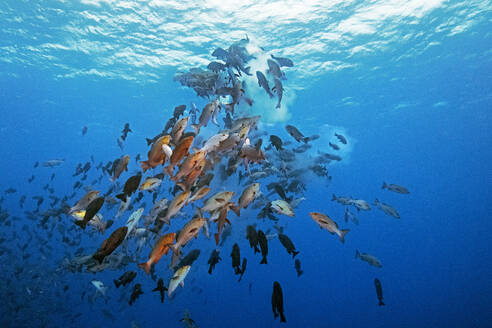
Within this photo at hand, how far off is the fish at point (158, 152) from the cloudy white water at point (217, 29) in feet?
42.6

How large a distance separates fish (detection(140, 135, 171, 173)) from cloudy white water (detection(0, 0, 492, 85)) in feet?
42.6

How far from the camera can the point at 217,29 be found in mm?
15539

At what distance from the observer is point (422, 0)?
14.1 metres

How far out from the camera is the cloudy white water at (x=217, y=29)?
14234mm

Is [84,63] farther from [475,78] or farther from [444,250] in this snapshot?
[444,250]

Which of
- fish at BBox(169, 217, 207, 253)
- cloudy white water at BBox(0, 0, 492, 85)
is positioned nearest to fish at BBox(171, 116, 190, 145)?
fish at BBox(169, 217, 207, 253)

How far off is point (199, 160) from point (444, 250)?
216 m

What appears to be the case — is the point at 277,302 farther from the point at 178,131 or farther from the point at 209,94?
the point at 209,94

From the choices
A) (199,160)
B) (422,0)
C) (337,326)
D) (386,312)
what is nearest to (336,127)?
(422,0)

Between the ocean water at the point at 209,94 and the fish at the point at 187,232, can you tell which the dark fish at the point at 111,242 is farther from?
the ocean water at the point at 209,94

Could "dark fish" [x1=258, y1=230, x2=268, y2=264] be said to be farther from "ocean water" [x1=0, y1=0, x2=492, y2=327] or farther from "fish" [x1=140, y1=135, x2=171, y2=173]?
"ocean water" [x1=0, y1=0, x2=492, y2=327]

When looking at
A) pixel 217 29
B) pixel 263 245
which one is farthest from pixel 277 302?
pixel 217 29

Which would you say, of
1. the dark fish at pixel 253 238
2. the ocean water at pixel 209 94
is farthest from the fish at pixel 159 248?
the ocean water at pixel 209 94

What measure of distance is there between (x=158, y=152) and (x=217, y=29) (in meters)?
14.5
